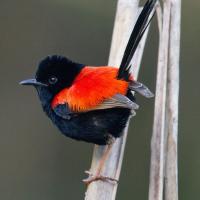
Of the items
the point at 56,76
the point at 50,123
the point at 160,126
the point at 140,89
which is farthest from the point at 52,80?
the point at 50,123

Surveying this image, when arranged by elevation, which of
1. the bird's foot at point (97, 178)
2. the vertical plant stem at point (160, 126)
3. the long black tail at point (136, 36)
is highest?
the long black tail at point (136, 36)

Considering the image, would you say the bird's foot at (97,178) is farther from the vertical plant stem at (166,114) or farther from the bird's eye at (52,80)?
the bird's eye at (52,80)

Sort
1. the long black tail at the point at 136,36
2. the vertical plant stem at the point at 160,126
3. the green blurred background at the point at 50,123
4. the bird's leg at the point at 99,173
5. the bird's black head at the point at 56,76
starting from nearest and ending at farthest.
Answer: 1. the vertical plant stem at the point at 160,126
2. the bird's leg at the point at 99,173
3. the long black tail at the point at 136,36
4. the bird's black head at the point at 56,76
5. the green blurred background at the point at 50,123

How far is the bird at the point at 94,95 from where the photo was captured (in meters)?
4.32

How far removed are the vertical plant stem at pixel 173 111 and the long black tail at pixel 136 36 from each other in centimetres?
19

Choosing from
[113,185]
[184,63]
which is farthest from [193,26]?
[113,185]

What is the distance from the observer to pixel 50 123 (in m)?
6.56

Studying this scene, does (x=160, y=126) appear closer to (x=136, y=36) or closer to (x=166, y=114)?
(x=166, y=114)

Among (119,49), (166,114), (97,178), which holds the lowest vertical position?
(97,178)

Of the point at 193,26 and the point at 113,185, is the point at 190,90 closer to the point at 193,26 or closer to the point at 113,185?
the point at 193,26

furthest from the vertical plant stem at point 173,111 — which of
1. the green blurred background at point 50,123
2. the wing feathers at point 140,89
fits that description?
the green blurred background at point 50,123

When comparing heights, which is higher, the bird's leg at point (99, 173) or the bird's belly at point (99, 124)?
the bird's belly at point (99, 124)

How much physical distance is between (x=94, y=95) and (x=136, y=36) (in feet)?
1.48

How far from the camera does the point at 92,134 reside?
4531mm
